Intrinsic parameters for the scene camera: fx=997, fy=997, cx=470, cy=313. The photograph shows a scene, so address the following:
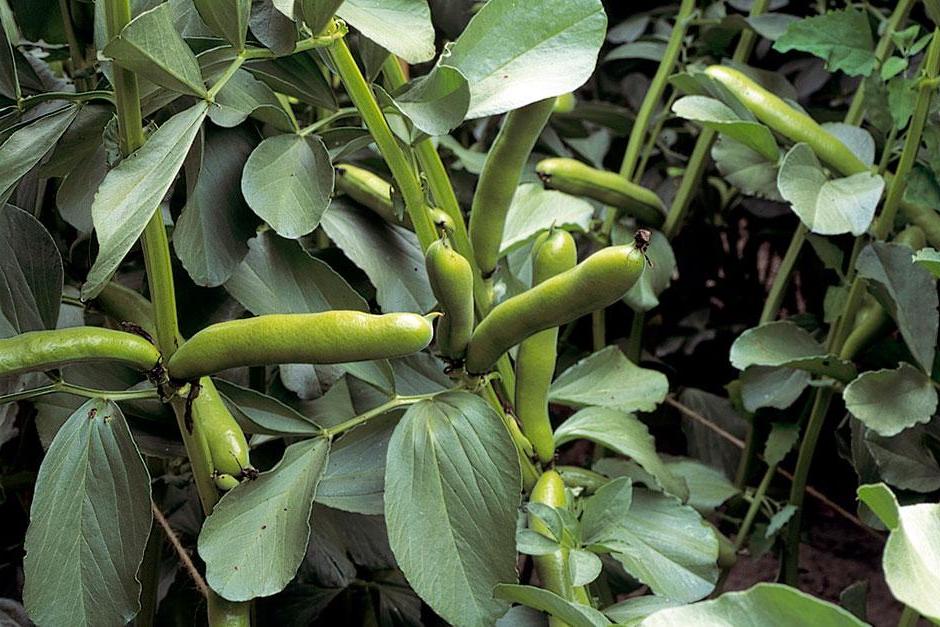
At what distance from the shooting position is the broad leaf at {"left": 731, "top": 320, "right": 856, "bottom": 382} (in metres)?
0.72

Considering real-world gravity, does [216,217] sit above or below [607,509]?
above

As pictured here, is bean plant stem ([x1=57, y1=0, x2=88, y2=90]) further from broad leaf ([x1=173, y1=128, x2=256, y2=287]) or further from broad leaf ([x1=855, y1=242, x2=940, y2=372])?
broad leaf ([x1=855, y1=242, x2=940, y2=372])

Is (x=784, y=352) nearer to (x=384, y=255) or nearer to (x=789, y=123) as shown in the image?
(x=789, y=123)

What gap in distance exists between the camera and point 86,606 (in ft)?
1.59

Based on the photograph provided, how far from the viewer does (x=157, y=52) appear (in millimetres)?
417

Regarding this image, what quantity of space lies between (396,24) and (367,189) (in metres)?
0.16

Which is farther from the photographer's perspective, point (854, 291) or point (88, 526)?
point (854, 291)

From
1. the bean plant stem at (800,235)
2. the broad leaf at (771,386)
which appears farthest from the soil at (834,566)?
the broad leaf at (771,386)

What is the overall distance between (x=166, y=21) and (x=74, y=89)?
276 millimetres

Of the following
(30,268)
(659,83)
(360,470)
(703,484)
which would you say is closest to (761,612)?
(360,470)

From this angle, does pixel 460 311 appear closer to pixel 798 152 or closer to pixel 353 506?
pixel 353 506

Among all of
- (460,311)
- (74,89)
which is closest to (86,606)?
(460,311)

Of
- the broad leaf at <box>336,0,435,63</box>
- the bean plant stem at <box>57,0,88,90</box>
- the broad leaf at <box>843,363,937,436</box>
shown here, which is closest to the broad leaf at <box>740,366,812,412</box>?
the broad leaf at <box>843,363,937,436</box>

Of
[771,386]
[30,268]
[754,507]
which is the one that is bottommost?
[754,507]
